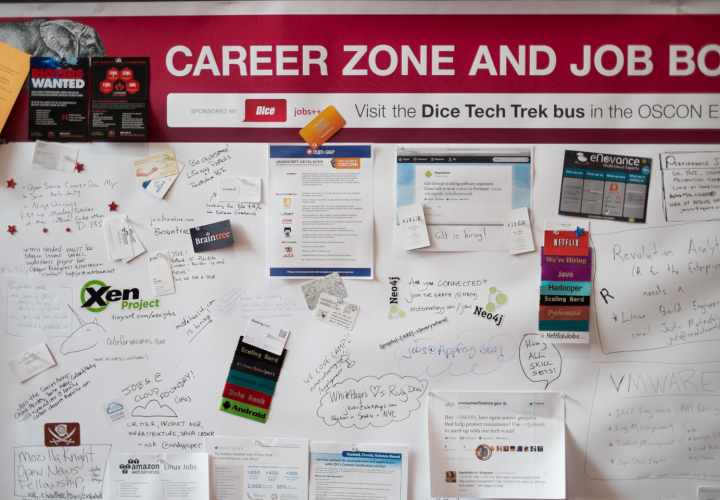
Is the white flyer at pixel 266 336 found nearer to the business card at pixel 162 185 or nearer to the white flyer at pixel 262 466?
the white flyer at pixel 262 466

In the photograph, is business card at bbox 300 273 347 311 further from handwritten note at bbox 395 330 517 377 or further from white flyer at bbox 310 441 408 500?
white flyer at bbox 310 441 408 500

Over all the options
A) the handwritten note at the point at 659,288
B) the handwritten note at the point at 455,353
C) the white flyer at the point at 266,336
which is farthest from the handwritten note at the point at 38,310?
the handwritten note at the point at 659,288

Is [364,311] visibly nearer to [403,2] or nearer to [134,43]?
[403,2]

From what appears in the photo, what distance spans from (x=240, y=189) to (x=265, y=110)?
27 centimetres

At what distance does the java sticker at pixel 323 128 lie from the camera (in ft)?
4.79

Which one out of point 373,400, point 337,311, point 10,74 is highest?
point 10,74

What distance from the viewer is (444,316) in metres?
1.47

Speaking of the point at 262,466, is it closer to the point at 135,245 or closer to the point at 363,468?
the point at 363,468

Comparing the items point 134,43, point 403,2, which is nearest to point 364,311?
point 403,2

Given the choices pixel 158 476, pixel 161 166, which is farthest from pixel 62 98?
pixel 158 476

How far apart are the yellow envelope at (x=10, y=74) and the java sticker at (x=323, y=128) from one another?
3.16 ft

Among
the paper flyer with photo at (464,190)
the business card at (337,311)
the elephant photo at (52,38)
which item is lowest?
the business card at (337,311)

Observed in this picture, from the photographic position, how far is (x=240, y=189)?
4.84 ft

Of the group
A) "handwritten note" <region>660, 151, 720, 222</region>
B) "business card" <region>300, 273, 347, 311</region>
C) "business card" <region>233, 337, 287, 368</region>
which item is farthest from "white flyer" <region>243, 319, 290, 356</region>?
"handwritten note" <region>660, 151, 720, 222</region>
